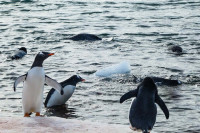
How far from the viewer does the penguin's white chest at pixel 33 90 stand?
947cm

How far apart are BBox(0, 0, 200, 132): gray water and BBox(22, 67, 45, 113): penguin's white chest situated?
0.50m

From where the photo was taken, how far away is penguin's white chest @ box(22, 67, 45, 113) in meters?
9.47

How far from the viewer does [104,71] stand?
12539mm

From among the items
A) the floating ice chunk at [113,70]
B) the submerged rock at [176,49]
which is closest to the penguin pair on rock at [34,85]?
the floating ice chunk at [113,70]

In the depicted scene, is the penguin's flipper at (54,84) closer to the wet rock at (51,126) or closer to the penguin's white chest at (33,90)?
the penguin's white chest at (33,90)

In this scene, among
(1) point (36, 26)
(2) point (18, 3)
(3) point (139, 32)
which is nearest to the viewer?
(3) point (139, 32)

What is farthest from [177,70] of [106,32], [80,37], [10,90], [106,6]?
[106,6]

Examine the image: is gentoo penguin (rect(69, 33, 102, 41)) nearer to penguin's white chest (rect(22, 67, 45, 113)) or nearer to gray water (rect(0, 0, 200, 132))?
gray water (rect(0, 0, 200, 132))

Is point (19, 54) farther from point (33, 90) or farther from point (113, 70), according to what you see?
point (33, 90)

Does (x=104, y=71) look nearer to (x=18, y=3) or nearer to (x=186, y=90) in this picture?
(x=186, y=90)

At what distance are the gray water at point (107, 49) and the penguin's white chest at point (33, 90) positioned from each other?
0.50 meters

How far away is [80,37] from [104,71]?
17.2 ft

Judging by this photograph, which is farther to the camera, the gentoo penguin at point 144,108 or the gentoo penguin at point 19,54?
the gentoo penguin at point 19,54

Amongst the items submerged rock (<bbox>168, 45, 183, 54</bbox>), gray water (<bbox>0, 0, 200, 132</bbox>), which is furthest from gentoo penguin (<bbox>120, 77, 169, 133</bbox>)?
submerged rock (<bbox>168, 45, 183, 54</bbox>)
